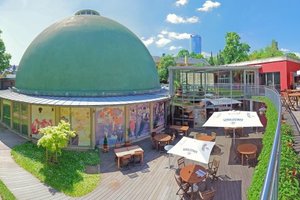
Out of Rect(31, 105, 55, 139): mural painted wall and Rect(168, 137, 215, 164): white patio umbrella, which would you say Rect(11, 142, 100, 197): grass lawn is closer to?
Rect(31, 105, 55, 139): mural painted wall

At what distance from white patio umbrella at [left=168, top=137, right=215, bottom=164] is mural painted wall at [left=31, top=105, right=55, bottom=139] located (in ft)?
39.0

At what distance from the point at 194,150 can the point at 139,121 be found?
10460mm

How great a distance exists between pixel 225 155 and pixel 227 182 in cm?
497

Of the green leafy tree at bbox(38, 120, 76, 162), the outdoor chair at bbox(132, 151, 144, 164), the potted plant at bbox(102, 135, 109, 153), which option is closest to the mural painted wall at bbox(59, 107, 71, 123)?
the potted plant at bbox(102, 135, 109, 153)

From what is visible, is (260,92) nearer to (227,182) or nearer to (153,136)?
(153,136)

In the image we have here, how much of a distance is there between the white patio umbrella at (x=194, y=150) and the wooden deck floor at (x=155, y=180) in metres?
1.77

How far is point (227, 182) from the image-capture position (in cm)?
1527

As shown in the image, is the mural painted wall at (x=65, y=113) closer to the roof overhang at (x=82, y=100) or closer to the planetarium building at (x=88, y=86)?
the planetarium building at (x=88, y=86)

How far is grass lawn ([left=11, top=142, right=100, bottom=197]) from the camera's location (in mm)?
15234

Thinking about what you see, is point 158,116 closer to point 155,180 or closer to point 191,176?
point 155,180

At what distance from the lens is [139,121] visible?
25094mm

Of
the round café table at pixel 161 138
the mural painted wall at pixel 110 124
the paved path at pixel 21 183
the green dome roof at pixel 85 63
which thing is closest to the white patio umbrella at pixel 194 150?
the round café table at pixel 161 138

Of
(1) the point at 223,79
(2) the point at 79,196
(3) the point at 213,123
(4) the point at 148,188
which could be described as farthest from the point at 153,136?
(1) the point at 223,79

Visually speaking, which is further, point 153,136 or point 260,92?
point 260,92
